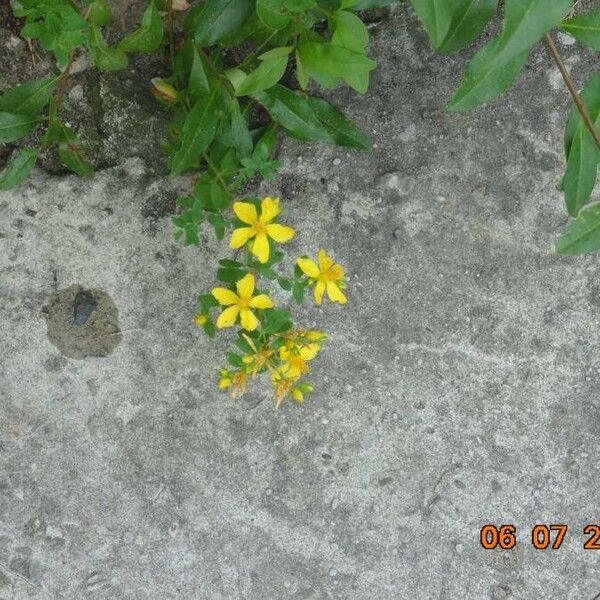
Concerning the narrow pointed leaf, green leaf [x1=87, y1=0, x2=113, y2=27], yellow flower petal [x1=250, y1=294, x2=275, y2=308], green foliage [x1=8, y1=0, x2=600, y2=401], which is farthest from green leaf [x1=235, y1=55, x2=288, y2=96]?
the narrow pointed leaf

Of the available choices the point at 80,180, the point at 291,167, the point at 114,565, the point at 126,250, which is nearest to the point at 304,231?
the point at 291,167

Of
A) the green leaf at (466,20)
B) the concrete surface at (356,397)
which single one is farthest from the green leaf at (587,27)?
the concrete surface at (356,397)

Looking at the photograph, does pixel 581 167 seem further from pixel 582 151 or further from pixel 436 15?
pixel 436 15

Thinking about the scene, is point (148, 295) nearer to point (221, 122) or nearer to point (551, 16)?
point (221, 122)

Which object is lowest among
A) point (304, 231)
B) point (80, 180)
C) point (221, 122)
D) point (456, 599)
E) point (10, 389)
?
point (456, 599)

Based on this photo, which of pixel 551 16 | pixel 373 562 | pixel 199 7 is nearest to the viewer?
pixel 551 16

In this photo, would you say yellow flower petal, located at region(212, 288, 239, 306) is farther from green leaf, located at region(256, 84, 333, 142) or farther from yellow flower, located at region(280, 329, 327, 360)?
green leaf, located at region(256, 84, 333, 142)
